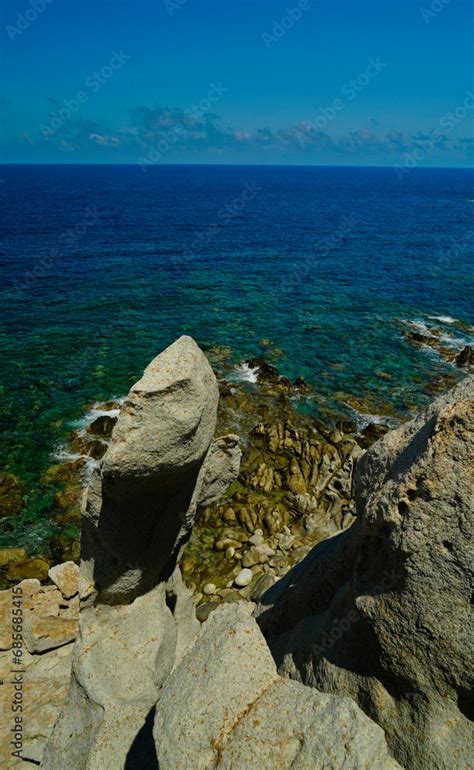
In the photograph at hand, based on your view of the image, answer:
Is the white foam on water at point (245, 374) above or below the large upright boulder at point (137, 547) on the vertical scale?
below

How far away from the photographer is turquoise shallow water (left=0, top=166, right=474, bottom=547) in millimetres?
27469

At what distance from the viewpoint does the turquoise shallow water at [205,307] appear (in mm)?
27469

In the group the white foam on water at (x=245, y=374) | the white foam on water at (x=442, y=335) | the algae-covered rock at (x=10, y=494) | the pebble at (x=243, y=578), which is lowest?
the algae-covered rock at (x=10, y=494)

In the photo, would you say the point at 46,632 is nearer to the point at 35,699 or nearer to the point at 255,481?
the point at 35,699

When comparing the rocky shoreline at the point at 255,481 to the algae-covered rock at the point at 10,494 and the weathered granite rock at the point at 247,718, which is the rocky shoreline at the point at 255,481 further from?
the weathered granite rock at the point at 247,718

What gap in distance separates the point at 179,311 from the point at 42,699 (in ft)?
106

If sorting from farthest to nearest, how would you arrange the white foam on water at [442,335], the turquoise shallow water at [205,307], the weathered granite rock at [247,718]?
the white foam on water at [442,335]
the turquoise shallow water at [205,307]
the weathered granite rock at [247,718]

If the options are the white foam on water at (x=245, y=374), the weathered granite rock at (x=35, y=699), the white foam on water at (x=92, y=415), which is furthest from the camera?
the white foam on water at (x=245, y=374)

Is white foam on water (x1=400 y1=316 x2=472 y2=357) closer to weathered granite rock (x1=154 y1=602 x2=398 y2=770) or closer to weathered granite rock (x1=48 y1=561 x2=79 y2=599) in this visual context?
weathered granite rock (x1=48 y1=561 x2=79 y2=599)

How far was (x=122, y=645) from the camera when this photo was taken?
8.27 metres

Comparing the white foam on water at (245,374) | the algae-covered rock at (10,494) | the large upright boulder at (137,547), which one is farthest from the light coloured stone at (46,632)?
the white foam on water at (245,374)

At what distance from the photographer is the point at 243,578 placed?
51.1 feet

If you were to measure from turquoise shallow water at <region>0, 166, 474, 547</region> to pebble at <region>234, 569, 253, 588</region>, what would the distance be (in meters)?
7.21

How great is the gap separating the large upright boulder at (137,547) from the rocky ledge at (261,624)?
0.08 feet
